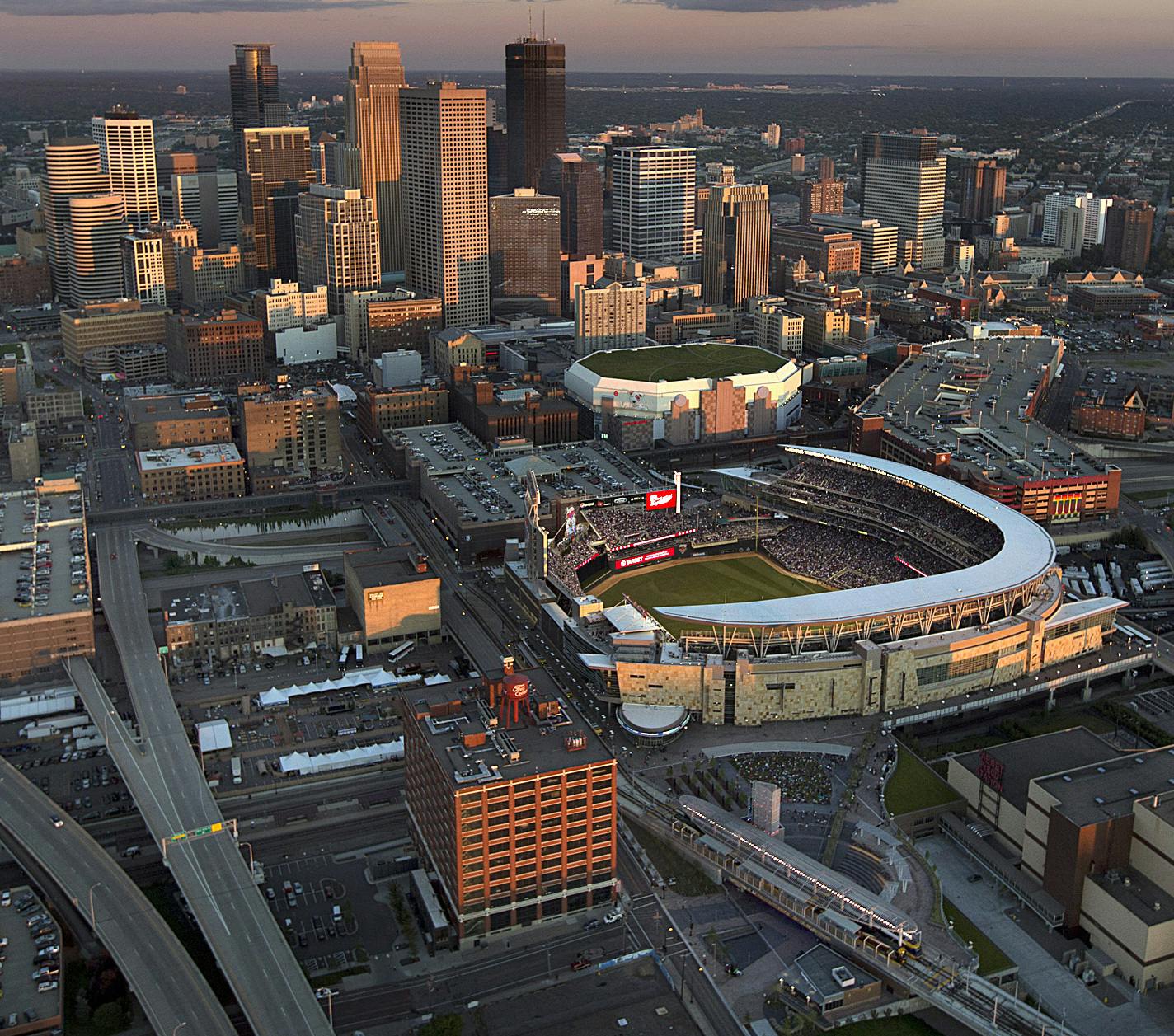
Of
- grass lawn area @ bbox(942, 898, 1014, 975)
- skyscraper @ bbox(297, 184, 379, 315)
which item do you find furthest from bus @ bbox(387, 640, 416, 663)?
skyscraper @ bbox(297, 184, 379, 315)

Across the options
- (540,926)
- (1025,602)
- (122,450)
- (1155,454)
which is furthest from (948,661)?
(122,450)

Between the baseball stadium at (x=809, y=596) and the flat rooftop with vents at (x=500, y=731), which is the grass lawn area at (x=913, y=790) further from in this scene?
the flat rooftop with vents at (x=500, y=731)

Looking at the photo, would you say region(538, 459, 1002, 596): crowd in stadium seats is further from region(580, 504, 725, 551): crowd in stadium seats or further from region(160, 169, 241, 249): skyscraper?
region(160, 169, 241, 249): skyscraper

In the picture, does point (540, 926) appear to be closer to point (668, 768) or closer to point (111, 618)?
point (668, 768)

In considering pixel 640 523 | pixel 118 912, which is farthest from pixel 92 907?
pixel 640 523

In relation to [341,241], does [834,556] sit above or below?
below

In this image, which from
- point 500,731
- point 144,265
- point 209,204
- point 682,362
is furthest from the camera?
point 209,204

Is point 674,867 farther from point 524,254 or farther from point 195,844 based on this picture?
point 524,254
